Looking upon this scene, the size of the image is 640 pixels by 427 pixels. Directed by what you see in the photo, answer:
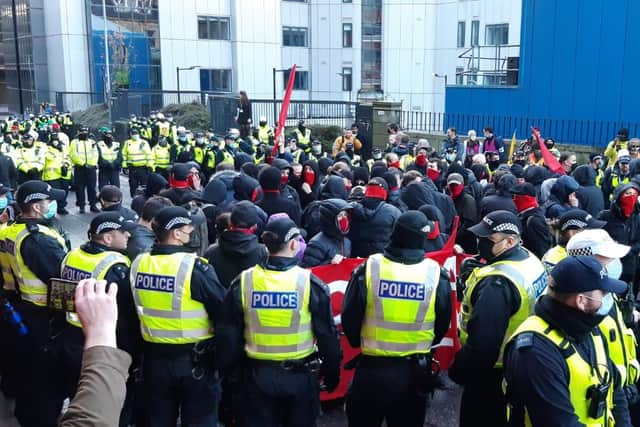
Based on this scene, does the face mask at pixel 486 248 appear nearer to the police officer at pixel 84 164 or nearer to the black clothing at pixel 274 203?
the black clothing at pixel 274 203

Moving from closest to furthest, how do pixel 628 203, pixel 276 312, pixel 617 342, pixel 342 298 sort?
pixel 617 342, pixel 276 312, pixel 342 298, pixel 628 203

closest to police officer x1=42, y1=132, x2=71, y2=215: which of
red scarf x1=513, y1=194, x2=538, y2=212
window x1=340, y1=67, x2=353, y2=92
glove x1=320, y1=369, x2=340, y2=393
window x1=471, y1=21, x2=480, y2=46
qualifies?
red scarf x1=513, y1=194, x2=538, y2=212

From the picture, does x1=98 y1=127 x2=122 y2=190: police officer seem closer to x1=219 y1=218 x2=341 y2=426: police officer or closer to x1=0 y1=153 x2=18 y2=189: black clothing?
x1=0 y1=153 x2=18 y2=189: black clothing

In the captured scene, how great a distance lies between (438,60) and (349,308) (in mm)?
41150

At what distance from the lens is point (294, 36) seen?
44.5 m

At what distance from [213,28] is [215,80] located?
321 centimetres

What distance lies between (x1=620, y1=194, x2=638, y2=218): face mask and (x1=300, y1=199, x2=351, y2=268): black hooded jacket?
352cm

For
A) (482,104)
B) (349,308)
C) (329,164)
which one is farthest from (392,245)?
(482,104)

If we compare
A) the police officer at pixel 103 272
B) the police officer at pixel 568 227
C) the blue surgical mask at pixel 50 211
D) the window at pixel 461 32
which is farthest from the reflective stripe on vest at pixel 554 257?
the window at pixel 461 32

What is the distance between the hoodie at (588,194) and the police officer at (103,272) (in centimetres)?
588

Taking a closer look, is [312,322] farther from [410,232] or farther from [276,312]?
[410,232]

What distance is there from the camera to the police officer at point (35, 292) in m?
5.21

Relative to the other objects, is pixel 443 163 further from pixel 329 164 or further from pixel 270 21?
pixel 270 21

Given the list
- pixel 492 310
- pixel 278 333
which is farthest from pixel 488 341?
pixel 278 333
